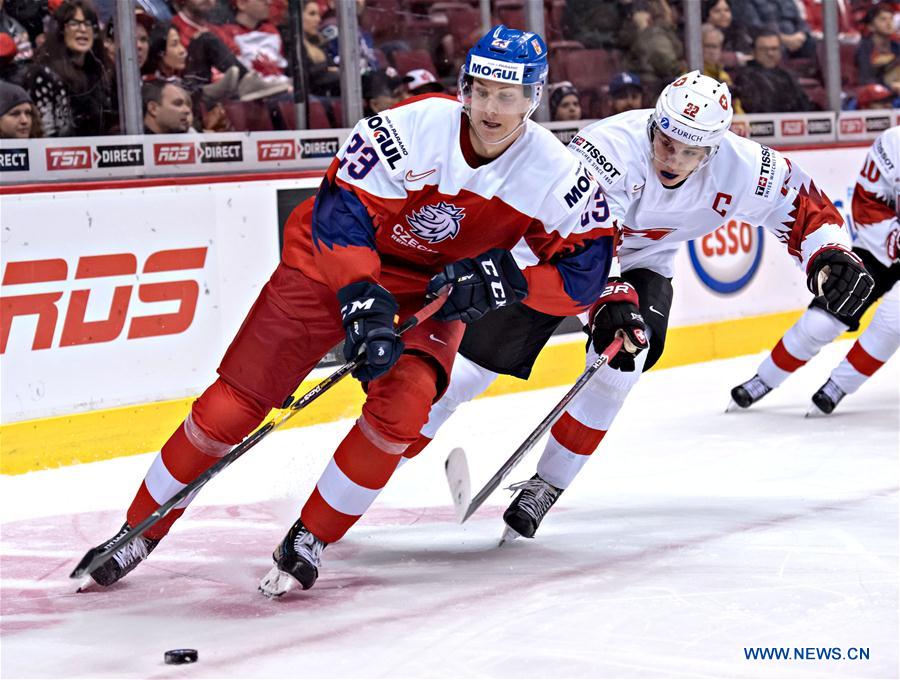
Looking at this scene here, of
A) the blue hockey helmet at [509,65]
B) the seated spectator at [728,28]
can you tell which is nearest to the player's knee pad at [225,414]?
the blue hockey helmet at [509,65]

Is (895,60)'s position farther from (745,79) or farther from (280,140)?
(280,140)

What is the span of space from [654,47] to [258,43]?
229 centimetres

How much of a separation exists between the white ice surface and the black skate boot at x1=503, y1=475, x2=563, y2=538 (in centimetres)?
5

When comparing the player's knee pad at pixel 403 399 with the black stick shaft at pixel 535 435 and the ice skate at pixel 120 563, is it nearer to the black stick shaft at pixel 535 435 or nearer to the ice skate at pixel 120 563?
the black stick shaft at pixel 535 435

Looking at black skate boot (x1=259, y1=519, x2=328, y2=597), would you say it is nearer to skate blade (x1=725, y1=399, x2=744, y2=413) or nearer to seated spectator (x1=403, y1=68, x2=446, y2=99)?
skate blade (x1=725, y1=399, x2=744, y2=413)

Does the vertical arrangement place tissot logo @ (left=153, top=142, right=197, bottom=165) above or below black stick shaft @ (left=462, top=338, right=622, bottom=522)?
above

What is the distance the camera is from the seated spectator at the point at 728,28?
678 centimetres

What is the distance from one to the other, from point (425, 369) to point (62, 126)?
227cm

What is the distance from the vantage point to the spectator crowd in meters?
4.54

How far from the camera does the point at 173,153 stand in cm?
473

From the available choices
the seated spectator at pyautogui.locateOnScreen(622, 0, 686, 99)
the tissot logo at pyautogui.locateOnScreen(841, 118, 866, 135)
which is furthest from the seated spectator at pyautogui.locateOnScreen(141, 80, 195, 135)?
the tissot logo at pyautogui.locateOnScreen(841, 118, 866, 135)

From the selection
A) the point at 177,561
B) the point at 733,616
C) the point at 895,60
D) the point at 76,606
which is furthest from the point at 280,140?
the point at 895,60

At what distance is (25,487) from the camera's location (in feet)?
13.2

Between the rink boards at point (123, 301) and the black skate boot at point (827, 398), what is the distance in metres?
1.76
